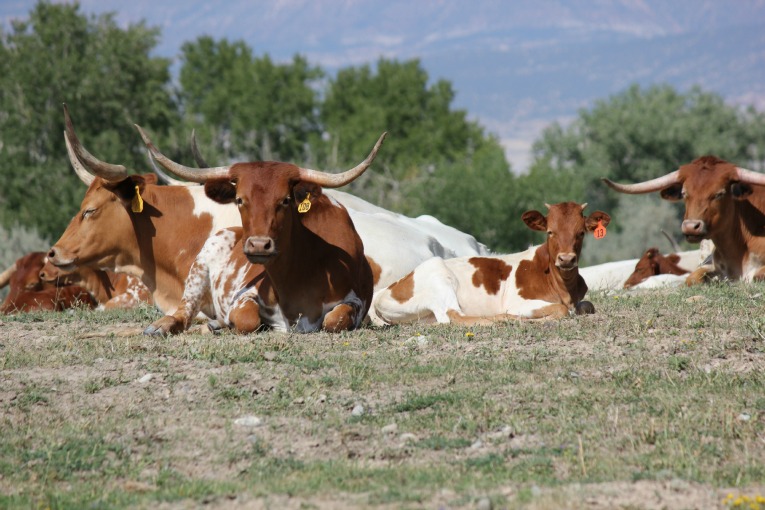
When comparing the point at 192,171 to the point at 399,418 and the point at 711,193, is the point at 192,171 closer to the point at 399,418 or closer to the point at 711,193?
the point at 399,418

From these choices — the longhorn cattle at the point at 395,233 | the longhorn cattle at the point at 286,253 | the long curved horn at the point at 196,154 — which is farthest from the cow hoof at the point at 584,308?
the long curved horn at the point at 196,154

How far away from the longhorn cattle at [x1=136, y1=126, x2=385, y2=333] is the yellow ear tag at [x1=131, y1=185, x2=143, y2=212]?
2.30ft

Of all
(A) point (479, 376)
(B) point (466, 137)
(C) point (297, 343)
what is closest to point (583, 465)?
(A) point (479, 376)

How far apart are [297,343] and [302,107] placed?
2730 inches

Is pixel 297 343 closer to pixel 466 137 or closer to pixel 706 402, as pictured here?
pixel 706 402

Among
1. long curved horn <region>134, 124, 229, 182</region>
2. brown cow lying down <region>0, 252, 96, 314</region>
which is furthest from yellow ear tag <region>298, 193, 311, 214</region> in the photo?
brown cow lying down <region>0, 252, 96, 314</region>

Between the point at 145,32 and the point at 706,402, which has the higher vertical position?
the point at 145,32

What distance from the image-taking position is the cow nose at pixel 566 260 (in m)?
11.4

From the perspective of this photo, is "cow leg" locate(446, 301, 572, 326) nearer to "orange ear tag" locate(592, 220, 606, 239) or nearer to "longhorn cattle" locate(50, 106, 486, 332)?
"orange ear tag" locate(592, 220, 606, 239)

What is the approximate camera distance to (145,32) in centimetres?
5678

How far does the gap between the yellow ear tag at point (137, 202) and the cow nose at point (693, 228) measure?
643cm

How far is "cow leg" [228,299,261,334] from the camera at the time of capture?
10500 mm

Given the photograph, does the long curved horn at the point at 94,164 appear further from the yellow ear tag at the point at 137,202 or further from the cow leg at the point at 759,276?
the cow leg at the point at 759,276

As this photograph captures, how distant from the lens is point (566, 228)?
11672 millimetres
